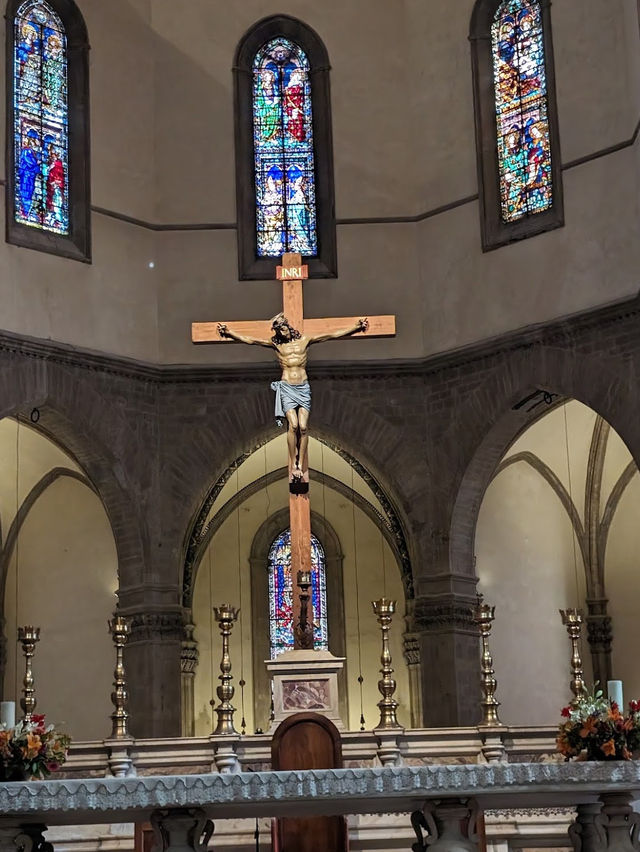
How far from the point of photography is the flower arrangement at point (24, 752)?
10797 millimetres

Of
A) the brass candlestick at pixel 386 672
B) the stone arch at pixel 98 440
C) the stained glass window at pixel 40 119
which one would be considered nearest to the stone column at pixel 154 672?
the stone arch at pixel 98 440

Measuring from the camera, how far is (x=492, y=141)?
21.3 metres

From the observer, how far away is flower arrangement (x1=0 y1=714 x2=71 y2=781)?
35.4ft

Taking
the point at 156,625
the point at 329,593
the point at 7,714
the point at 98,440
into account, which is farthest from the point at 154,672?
the point at 7,714

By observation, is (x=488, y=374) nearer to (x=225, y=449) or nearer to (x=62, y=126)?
(x=225, y=449)

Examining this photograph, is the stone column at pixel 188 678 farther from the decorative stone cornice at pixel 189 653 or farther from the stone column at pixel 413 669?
the stone column at pixel 413 669

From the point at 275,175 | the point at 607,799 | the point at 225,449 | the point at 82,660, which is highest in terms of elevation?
the point at 275,175

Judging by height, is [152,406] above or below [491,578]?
above

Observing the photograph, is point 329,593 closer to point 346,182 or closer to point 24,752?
point 346,182

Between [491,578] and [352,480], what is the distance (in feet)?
9.25

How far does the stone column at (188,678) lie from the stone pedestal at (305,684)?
30.3 feet

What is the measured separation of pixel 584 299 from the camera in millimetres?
19688

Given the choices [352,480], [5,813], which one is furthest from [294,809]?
[352,480]

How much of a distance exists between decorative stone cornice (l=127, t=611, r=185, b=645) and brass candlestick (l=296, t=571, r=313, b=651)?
5.60 meters
